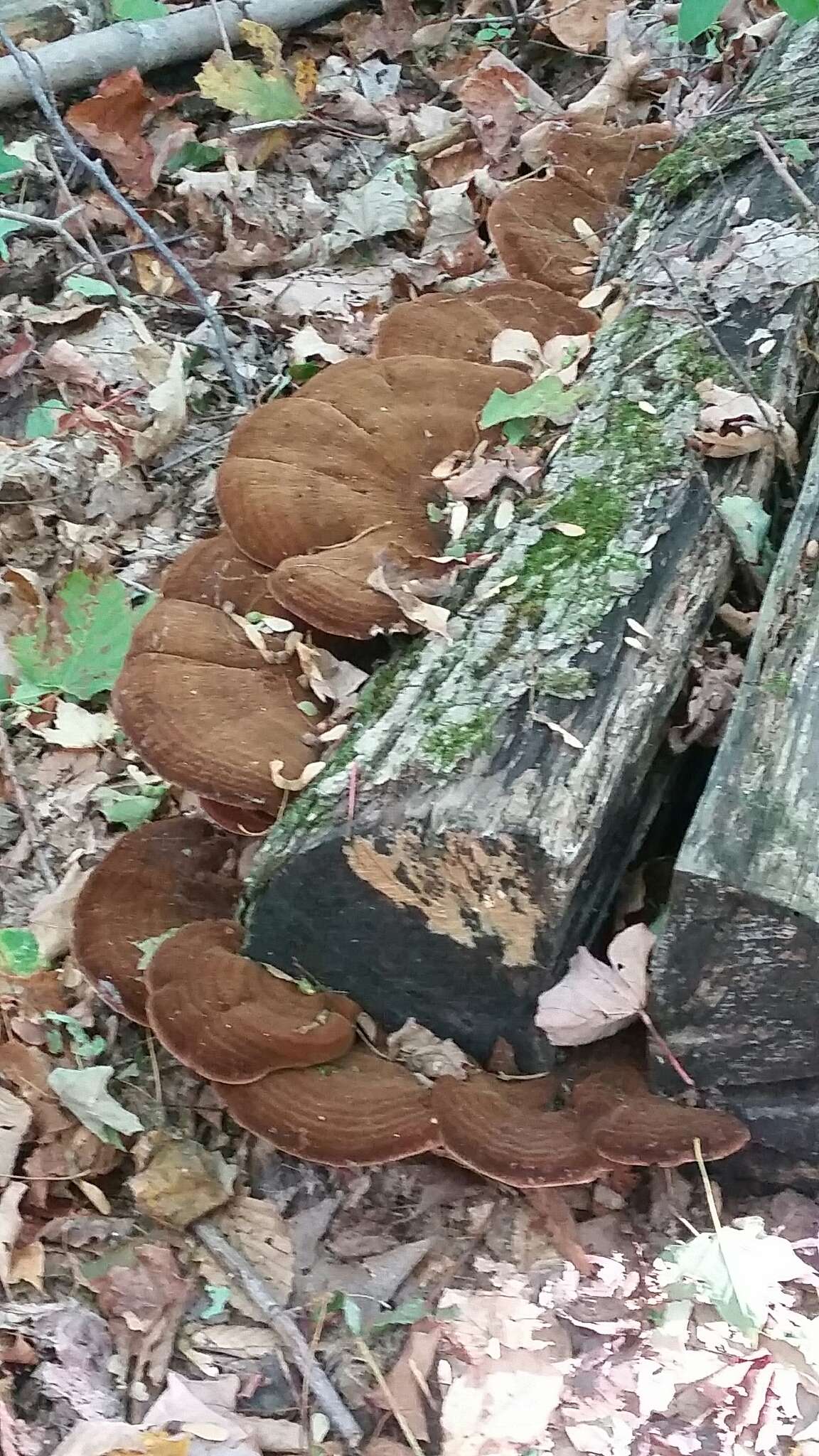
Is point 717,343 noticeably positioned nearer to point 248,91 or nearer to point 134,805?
point 134,805

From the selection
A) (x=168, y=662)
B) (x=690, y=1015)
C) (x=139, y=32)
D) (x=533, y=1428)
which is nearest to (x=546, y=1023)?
(x=690, y=1015)

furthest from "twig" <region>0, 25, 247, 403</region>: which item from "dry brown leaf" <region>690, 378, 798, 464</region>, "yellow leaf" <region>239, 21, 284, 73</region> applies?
"dry brown leaf" <region>690, 378, 798, 464</region>

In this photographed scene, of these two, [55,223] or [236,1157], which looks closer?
[236,1157]

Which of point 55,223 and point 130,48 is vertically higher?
point 130,48

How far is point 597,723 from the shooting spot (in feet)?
7.33

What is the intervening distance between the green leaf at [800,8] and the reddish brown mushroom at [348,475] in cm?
106

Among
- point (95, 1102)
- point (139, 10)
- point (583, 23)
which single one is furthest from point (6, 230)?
point (95, 1102)

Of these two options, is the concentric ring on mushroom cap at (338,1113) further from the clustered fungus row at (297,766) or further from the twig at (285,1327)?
the twig at (285,1327)

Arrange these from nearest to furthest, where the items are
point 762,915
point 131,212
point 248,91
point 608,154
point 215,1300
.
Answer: point 762,915, point 215,1300, point 608,154, point 131,212, point 248,91

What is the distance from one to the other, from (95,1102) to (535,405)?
1.93 meters

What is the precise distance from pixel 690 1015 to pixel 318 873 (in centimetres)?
74

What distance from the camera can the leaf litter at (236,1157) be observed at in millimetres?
2084

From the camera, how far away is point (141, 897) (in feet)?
8.47

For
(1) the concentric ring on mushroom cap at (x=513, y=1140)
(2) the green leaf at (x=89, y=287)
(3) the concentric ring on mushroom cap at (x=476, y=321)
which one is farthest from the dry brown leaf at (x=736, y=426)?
(2) the green leaf at (x=89, y=287)
